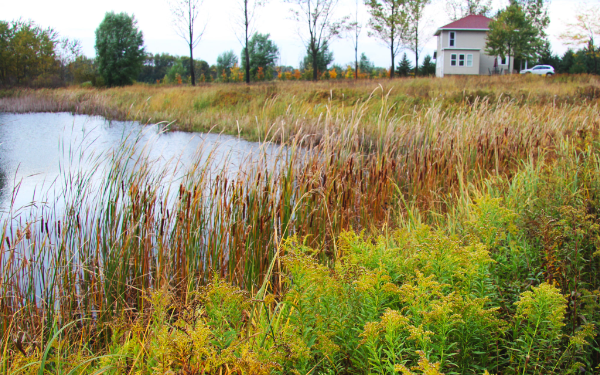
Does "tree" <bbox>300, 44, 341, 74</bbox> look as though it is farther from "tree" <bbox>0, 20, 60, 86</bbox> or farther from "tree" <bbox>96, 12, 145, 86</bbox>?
"tree" <bbox>0, 20, 60, 86</bbox>

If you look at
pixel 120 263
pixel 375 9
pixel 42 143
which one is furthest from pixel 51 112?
pixel 375 9

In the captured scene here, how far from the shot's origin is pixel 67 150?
6.14 meters

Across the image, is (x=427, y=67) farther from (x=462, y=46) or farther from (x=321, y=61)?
(x=321, y=61)

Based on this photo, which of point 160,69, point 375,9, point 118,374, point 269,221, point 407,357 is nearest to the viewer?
point 407,357

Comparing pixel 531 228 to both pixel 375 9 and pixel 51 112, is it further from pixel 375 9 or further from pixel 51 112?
pixel 375 9

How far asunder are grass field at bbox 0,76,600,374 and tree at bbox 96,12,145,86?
2642 centimetres

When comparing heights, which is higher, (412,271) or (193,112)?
(193,112)

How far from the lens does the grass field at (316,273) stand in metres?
1.15


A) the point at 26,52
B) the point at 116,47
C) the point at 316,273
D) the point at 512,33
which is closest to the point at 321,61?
the point at 512,33

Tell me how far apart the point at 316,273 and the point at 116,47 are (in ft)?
96.2

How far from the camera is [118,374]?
54.0 inches

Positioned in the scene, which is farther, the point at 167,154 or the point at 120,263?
the point at 167,154

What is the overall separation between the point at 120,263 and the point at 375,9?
1378 inches

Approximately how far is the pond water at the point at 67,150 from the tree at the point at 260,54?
27501 mm
